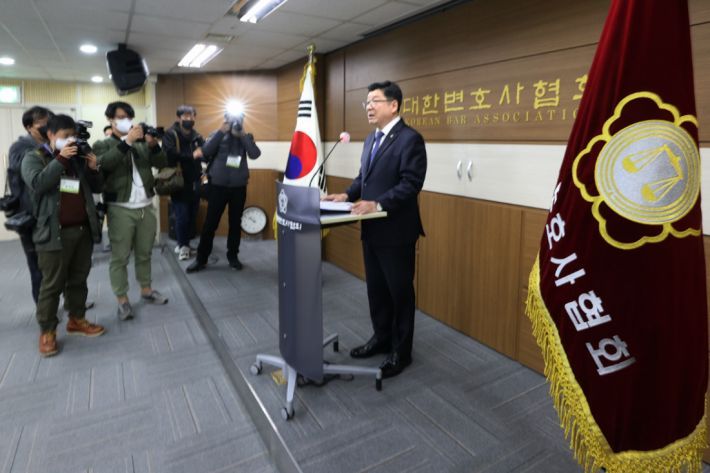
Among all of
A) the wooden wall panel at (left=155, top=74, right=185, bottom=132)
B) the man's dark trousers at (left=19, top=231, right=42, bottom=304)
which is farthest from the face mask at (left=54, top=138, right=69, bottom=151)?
the wooden wall panel at (left=155, top=74, right=185, bottom=132)

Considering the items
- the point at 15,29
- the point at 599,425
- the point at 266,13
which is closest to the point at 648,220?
the point at 599,425

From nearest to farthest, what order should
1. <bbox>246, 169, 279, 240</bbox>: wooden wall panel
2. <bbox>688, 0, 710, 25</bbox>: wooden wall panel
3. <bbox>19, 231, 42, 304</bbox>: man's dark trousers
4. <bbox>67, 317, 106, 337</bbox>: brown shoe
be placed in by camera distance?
<bbox>688, 0, 710, 25</bbox>: wooden wall panel → <bbox>19, 231, 42, 304</bbox>: man's dark trousers → <bbox>67, 317, 106, 337</bbox>: brown shoe → <bbox>246, 169, 279, 240</bbox>: wooden wall panel

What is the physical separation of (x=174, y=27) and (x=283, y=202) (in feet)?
8.88

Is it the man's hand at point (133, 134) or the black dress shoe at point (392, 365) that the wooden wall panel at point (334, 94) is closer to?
the man's hand at point (133, 134)

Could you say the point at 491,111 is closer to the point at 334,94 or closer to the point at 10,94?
the point at 334,94

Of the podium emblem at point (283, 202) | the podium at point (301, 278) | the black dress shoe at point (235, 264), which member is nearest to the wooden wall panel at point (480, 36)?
the podium at point (301, 278)

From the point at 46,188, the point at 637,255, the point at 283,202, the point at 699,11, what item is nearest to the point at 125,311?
the point at 46,188

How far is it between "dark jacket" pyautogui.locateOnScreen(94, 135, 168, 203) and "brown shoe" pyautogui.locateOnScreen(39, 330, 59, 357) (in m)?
0.97

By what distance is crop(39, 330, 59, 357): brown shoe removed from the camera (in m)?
2.98

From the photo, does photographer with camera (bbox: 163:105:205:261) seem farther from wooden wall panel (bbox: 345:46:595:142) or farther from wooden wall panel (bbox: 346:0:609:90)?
wooden wall panel (bbox: 345:46:595:142)

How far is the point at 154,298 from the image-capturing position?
155 inches

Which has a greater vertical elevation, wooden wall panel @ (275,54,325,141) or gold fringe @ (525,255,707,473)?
wooden wall panel @ (275,54,325,141)

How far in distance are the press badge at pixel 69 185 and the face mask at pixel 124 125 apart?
0.52 m

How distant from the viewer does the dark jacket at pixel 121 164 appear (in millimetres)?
3174
